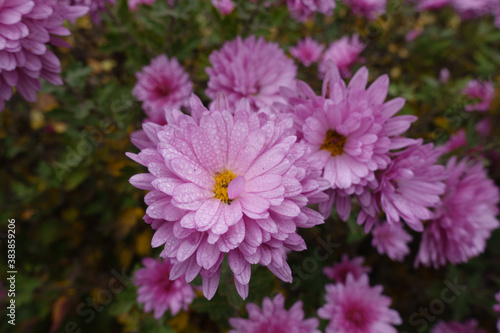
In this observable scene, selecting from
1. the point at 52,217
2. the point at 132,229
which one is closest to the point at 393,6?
the point at 132,229

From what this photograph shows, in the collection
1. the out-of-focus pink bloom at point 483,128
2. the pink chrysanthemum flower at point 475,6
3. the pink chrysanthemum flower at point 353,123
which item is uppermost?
the pink chrysanthemum flower at point 475,6

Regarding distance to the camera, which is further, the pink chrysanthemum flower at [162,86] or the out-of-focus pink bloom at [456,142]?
the out-of-focus pink bloom at [456,142]

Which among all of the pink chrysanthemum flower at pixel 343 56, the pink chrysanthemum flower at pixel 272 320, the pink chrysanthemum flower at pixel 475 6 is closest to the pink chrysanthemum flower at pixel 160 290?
the pink chrysanthemum flower at pixel 272 320

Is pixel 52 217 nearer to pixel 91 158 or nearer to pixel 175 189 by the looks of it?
pixel 91 158

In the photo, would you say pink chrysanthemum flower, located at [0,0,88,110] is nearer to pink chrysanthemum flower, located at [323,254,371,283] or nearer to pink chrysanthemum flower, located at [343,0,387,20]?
pink chrysanthemum flower, located at [323,254,371,283]

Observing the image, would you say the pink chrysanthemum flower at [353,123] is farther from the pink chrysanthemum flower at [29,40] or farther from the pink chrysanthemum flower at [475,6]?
the pink chrysanthemum flower at [475,6]

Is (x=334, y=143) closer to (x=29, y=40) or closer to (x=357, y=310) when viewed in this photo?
(x=357, y=310)

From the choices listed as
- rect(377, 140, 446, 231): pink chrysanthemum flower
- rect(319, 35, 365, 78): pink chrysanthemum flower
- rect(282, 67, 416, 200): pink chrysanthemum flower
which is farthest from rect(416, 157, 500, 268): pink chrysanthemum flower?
rect(319, 35, 365, 78): pink chrysanthemum flower

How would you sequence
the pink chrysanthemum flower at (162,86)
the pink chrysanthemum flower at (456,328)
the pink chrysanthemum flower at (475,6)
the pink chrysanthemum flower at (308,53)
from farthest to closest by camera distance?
the pink chrysanthemum flower at (475,6) < the pink chrysanthemum flower at (308,53) < the pink chrysanthemum flower at (456,328) < the pink chrysanthemum flower at (162,86)
